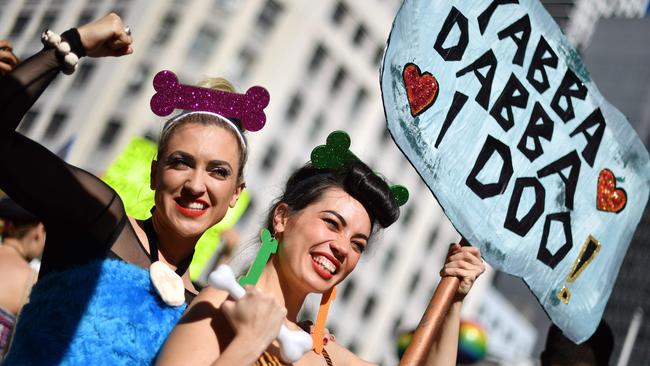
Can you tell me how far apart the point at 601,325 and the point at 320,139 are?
34143mm

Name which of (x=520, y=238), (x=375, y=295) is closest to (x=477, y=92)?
(x=520, y=238)

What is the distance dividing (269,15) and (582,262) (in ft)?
105

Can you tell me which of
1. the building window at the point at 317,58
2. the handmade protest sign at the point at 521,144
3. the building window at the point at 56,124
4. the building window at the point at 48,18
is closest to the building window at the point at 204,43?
the building window at the point at 317,58

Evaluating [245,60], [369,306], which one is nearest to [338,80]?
[245,60]

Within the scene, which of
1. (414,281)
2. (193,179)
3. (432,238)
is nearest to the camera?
(193,179)

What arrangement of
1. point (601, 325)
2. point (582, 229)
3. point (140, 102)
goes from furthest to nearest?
point (140, 102)
point (601, 325)
point (582, 229)

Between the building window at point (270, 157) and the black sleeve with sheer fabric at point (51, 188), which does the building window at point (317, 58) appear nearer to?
the building window at point (270, 157)

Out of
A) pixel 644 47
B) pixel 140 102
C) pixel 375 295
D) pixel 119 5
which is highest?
pixel 644 47

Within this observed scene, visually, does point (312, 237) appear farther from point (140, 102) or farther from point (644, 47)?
point (644, 47)

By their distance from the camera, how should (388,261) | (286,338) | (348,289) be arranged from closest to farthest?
1. (286,338)
2. (348,289)
3. (388,261)

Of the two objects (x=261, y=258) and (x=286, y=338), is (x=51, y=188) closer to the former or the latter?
(x=261, y=258)

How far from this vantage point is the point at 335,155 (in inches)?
117

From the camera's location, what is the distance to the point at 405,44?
120 inches

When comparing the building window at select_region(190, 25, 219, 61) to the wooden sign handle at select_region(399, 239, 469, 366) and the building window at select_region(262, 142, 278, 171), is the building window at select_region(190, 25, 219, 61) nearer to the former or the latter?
the building window at select_region(262, 142, 278, 171)
